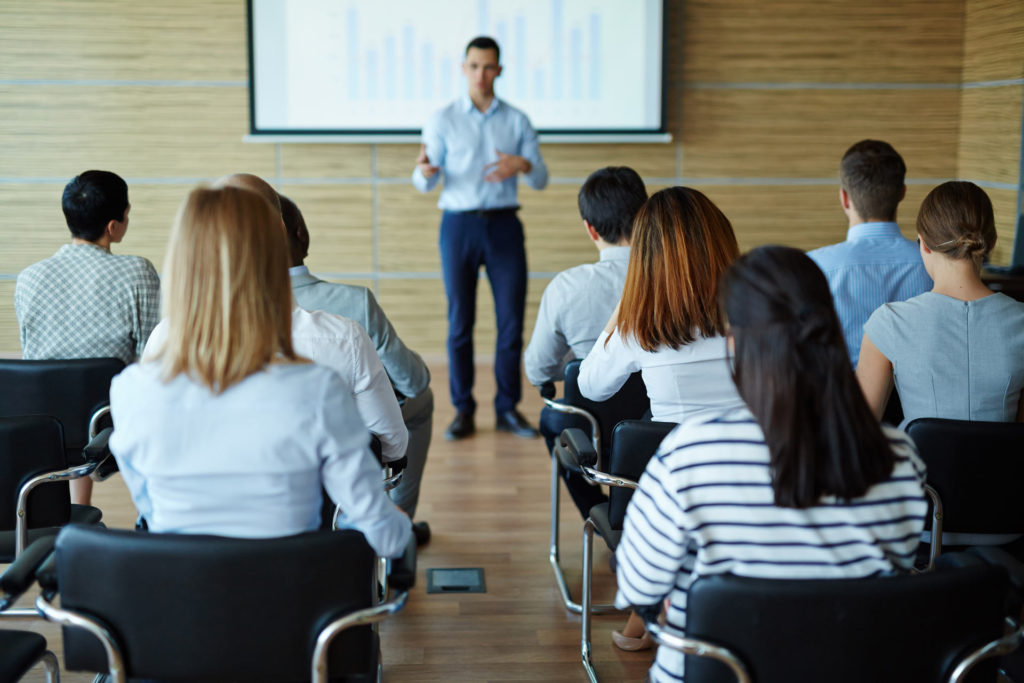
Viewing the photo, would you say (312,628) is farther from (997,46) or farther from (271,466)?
(997,46)

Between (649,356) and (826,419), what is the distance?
3.02ft

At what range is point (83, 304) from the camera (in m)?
2.92

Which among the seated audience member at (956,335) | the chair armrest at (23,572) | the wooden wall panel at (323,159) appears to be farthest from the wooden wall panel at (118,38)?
the chair armrest at (23,572)

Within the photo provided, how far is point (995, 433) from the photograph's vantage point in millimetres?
1974

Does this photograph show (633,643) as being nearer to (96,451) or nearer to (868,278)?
(868,278)

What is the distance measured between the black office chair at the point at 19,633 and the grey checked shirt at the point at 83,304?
56.2 inches

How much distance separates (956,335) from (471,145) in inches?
125

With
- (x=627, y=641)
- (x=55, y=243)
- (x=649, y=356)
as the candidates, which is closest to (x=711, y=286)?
(x=649, y=356)

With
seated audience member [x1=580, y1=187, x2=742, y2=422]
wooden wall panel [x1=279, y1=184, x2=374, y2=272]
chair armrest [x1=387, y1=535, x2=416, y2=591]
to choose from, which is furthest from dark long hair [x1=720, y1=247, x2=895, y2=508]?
wooden wall panel [x1=279, y1=184, x2=374, y2=272]

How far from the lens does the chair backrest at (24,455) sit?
2.09m

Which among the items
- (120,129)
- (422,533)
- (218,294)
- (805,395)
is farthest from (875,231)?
(120,129)

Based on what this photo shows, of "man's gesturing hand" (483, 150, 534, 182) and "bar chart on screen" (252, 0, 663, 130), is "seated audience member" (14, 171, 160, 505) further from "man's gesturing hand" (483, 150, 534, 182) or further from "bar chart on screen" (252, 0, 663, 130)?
"bar chart on screen" (252, 0, 663, 130)

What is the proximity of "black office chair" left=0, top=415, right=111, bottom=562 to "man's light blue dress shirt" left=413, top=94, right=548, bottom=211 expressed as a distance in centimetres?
294

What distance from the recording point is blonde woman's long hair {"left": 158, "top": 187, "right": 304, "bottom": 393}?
142 cm
